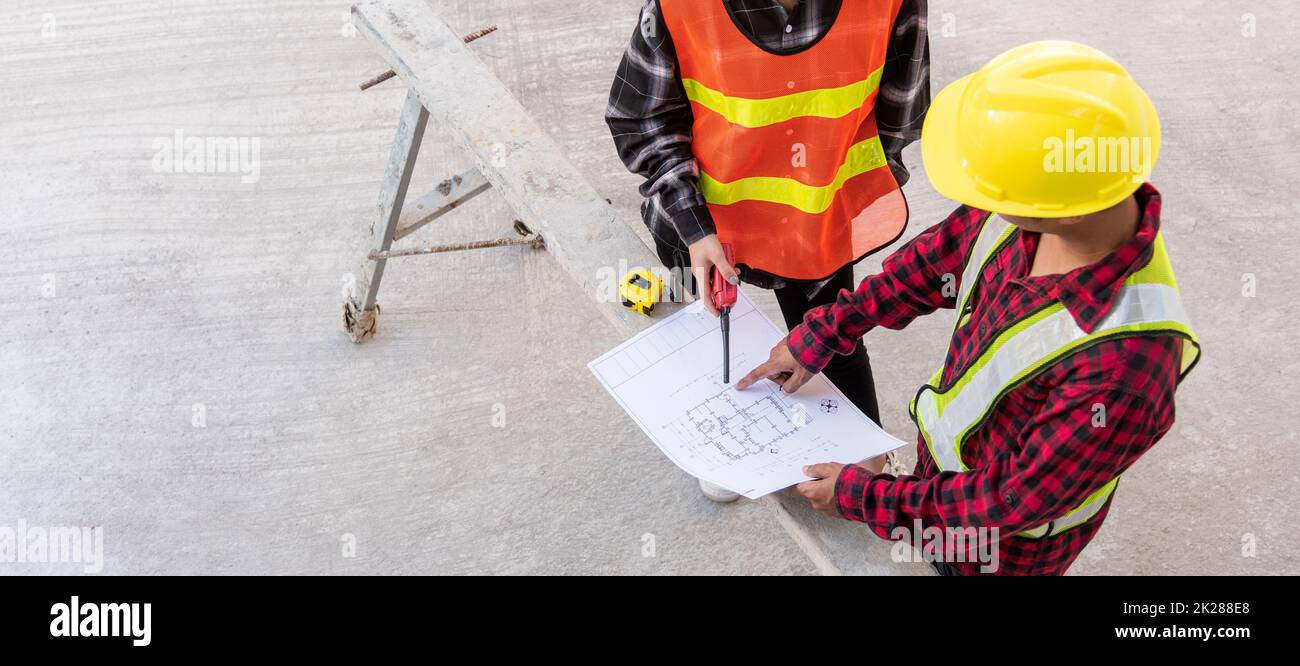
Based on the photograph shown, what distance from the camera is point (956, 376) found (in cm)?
175

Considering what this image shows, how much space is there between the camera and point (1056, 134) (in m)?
1.39

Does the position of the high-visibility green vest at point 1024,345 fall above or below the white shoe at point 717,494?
above

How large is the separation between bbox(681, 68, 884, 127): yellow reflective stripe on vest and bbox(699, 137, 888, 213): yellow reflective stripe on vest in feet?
0.50

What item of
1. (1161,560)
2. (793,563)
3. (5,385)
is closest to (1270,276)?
(1161,560)

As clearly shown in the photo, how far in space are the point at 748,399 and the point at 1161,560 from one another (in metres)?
1.75

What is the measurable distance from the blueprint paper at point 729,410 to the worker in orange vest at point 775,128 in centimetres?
16

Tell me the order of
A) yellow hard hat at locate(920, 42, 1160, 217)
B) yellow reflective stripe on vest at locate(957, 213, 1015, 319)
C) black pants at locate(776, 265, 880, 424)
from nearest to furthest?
yellow hard hat at locate(920, 42, 1160, 217), yellow reflective stripe on vest at locate(957, 213, 1015, 319), black pants at locate(776, 265, 880, 424)

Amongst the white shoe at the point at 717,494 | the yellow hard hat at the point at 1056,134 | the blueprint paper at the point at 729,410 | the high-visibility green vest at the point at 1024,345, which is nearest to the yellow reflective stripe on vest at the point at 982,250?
the high-visibility green vest at the point at 1024,345

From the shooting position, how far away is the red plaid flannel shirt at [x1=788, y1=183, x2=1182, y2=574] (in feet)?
4.58

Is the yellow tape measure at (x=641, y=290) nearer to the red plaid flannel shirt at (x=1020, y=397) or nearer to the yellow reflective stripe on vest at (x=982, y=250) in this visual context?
the red plaid flannel shirt at (x=1020, y=397)

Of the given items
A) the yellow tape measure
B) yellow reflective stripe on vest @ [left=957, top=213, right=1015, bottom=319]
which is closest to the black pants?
the yellow tape measure

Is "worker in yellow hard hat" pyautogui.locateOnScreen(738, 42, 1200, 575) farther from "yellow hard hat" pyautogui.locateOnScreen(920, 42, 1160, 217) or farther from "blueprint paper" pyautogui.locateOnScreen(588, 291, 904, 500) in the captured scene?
"blueprint paper" pyautogui.locateOnScreen(588, 291, 904, 500)

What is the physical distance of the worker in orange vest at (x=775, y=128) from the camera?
78.5 inches

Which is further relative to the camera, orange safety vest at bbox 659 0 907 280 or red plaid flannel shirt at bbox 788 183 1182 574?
orange safety vest at bbox 659 0 907 280
